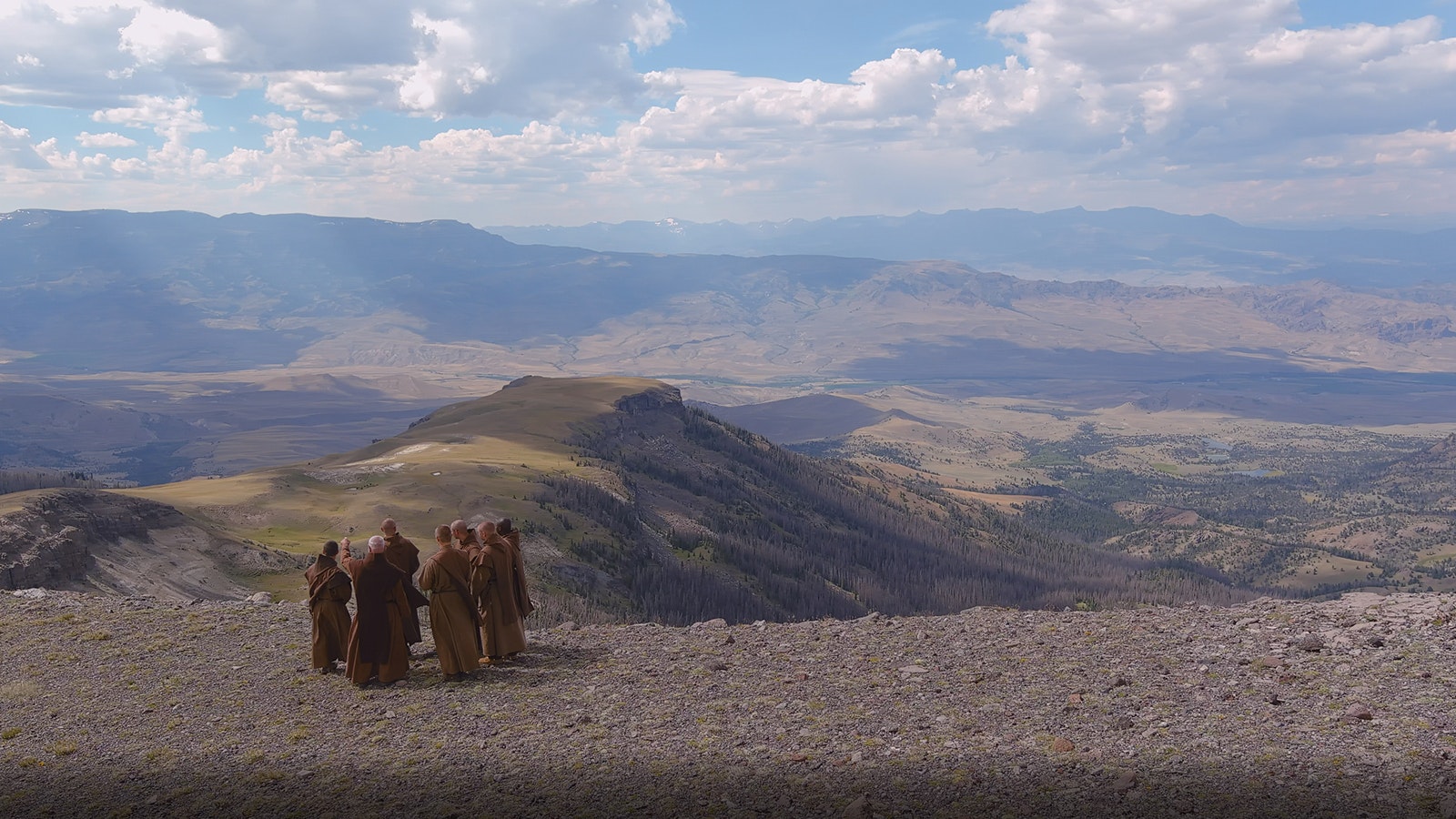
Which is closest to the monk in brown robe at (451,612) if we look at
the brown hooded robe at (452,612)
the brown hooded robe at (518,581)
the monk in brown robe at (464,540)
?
the brown hooded robe at (452,612)

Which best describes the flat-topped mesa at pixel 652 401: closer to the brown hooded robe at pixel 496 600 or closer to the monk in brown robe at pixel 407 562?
the monk in brown robe at pixel 407 562

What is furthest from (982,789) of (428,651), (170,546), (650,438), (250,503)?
(650,438)

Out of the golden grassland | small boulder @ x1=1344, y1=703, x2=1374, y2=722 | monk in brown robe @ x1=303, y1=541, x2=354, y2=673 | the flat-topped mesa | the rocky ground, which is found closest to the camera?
the rocky ground

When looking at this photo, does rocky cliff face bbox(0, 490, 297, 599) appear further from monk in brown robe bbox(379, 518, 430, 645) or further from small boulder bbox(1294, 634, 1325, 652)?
small boulder bbox(1294, 634, 1325, 652)

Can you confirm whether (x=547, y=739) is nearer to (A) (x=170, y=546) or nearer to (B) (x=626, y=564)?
(A) (x=170, y=546)

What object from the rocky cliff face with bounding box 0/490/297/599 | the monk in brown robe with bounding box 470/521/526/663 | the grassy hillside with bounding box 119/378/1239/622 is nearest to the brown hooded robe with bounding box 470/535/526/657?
the monk in brown robe with bounding box 470/521/526/663

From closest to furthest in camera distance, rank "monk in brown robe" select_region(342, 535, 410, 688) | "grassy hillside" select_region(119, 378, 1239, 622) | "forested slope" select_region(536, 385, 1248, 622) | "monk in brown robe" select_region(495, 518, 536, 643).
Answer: "monk in brown robe" select_region(342, 535, 410, 688) → "monk in brown robe" select_region(495, 518, 536, 643) → "grassy hillside" select_region(119, 378, 1239, 622) → "forested slope" select_region(536, 385, 1248, 622)
